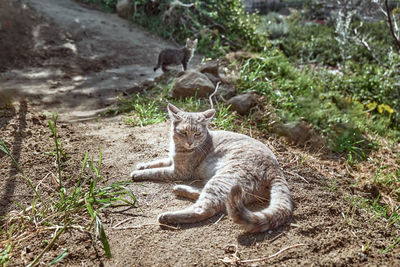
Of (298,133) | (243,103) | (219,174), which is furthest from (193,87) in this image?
(219,174)

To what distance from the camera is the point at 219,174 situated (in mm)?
2625

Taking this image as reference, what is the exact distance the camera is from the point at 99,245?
6.95 feet

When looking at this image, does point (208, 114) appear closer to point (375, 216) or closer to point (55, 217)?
point (55, 217)

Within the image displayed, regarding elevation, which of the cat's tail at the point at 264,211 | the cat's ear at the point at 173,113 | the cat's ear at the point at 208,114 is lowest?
the cat's tail at the point at 264,211

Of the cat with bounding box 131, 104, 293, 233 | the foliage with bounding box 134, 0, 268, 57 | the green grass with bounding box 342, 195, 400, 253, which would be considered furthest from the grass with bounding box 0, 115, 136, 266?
the foliage with bounding box 134, 0, 268, 57

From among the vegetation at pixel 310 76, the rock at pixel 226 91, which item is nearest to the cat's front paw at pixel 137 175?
the vegetation at pixel 310 76

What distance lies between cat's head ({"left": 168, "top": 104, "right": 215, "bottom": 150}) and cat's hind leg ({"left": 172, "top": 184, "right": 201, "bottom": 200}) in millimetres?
408

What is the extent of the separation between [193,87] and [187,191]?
2.61 m

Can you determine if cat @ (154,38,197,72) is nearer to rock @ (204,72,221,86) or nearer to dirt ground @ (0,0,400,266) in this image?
dirt ground @ (0,0,400,266)

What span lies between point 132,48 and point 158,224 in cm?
658

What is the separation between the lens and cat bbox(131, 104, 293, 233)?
2.23m

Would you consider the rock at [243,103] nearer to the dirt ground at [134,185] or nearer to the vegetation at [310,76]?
the vegetation at [310,76]

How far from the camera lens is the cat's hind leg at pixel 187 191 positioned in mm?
2652

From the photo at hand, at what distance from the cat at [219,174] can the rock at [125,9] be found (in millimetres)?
7772
